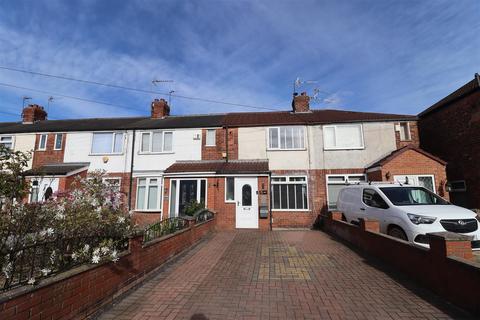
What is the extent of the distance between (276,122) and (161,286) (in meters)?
11.9

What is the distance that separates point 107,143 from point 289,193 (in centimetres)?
1090

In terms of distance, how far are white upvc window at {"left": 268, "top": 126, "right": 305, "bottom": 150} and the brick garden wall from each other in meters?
8.63

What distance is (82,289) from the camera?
13.1 feet

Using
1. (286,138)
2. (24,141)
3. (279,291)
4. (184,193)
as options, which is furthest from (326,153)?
(24,141)

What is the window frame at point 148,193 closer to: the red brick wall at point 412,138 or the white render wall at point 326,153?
the white render wall at point 326,153

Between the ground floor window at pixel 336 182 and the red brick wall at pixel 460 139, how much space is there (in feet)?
14.4

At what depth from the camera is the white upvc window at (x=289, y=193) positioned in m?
14.6

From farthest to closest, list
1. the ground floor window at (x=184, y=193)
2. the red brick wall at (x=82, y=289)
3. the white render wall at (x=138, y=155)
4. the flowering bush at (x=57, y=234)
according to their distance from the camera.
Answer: the white render wall at (x=138, y=155)
the ground floor window at (x=184, y=193)
the flowering bush at (x=57, y=234)
the red brick wall at (x=82, y=289)

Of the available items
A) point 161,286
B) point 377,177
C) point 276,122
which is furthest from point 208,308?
point 276,122

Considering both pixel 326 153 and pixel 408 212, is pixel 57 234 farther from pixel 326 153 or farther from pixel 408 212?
pixel 326 153

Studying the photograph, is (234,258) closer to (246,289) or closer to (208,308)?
(246,289)

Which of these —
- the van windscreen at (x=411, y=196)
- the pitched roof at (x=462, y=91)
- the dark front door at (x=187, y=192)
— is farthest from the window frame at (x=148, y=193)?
the pitched roof at (x=462, y=91)

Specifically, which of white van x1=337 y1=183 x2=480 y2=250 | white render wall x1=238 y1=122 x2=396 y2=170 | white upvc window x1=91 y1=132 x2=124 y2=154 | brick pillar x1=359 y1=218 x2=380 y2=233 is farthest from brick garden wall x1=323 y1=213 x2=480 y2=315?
white upvc window x1=91 y1=132 x2=124 y2=154

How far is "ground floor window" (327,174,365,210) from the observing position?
580 inches
